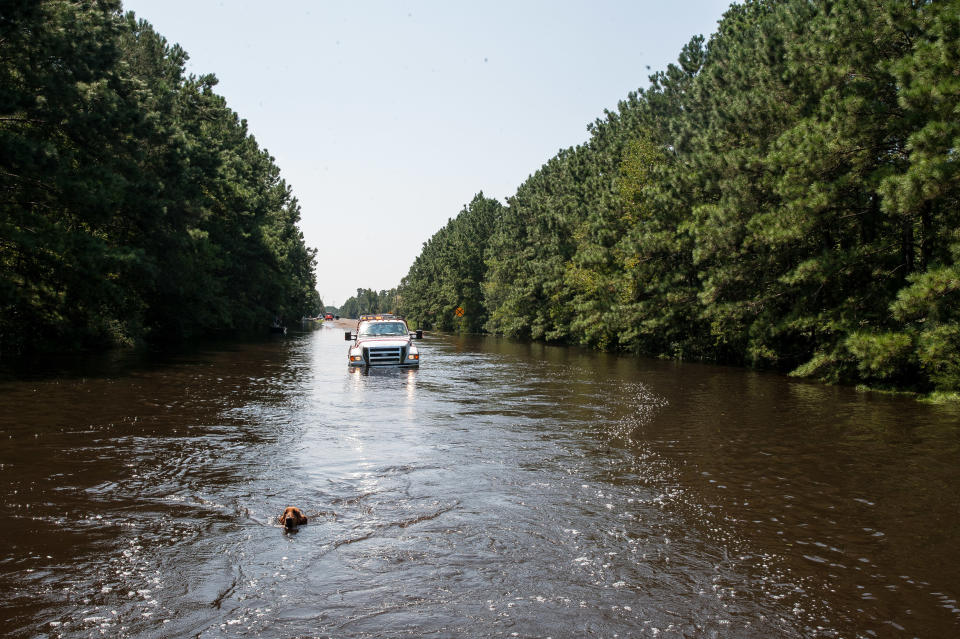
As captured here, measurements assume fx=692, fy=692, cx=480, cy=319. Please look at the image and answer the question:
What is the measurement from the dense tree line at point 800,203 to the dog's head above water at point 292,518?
1560 centimetres

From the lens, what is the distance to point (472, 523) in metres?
6.71

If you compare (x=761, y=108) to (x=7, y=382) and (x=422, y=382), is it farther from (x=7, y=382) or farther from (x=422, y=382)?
(x=7, y=382)

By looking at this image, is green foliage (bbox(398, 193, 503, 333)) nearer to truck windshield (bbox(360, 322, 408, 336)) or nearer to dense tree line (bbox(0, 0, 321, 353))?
dense tree line (bbox(0, 0, 321, 353))

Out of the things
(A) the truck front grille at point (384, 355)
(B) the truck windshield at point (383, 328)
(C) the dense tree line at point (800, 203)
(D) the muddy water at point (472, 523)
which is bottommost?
(D) the muddy water at point (472, 523)

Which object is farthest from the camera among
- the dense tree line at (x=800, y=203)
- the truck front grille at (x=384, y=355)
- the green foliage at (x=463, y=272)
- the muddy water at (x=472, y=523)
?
the green foliage at (x=463, y=272)

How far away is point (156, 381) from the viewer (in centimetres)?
1905

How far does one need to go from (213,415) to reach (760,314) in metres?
21.1

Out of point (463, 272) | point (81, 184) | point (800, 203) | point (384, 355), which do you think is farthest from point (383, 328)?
point (463, 272)

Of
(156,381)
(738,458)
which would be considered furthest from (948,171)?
(156,381)

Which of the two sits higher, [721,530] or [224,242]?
[224,242]

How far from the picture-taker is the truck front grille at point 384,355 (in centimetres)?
2319

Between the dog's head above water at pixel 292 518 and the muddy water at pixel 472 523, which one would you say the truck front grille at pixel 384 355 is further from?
the dog's head above water at pixel 292 518

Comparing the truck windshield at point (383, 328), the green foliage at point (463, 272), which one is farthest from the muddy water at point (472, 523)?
the green foliage at point (463, 272)

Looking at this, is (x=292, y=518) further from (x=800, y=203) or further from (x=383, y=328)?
(x=800, y=203)
